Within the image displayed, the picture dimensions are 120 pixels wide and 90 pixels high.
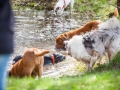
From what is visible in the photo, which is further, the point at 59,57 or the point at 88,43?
the point at 59,57

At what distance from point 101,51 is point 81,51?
499mm

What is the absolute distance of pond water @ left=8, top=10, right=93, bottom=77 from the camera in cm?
Result: 923

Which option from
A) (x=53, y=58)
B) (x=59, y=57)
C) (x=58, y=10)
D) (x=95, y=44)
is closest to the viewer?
(x=95, y=44)

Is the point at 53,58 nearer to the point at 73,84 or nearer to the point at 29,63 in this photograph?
the point at 29,63

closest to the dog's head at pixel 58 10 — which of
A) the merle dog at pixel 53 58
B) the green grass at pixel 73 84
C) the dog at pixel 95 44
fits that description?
the merle dog at pixel 53 58

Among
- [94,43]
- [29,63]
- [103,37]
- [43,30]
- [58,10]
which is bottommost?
[43,30]

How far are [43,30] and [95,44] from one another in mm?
6022

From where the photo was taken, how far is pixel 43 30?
535 inches

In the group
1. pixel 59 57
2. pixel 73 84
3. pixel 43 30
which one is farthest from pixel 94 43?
pixel 43 30

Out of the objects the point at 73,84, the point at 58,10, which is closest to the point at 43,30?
the point at 58,10

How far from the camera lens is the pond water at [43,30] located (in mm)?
9228

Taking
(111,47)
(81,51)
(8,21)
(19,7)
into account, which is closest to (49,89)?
(8,21)

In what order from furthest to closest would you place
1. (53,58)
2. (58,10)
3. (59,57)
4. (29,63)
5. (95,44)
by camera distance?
(58,10), (59,57), (53,58), (95,44), (29,63)

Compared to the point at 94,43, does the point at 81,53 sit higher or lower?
lower
